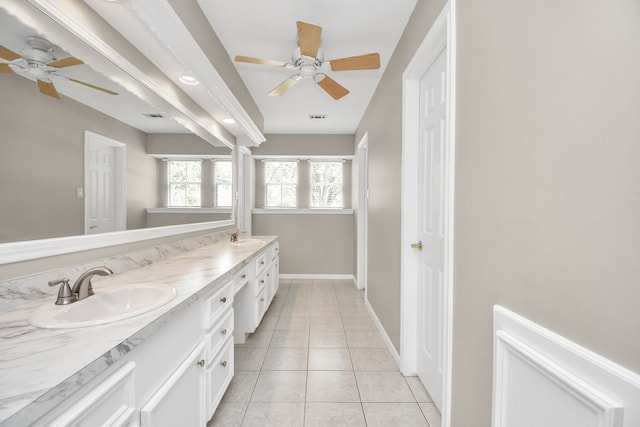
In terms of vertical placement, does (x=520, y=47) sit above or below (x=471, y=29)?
below

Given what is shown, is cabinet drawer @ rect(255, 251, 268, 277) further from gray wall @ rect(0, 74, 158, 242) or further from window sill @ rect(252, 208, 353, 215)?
window sill @ rect(252, 208, 353, 215)

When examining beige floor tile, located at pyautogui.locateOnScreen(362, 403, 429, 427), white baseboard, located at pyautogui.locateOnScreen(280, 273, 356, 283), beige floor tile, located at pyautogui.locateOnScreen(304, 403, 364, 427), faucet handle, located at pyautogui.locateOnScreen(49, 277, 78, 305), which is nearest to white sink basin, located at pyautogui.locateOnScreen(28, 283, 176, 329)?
faucet handle, located at pyautogui.locateOnScreen(49, 277, 78, 305)


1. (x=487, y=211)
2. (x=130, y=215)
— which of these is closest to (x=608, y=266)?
(x=487, y=211)

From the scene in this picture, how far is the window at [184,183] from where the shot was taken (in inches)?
83.9

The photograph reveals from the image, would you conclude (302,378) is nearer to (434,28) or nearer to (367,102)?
(434,28)

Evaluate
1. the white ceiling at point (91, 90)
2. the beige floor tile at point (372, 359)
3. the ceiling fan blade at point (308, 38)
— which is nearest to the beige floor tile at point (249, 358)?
the beige floor tile at point (372, 359)

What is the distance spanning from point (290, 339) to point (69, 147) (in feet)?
7.35

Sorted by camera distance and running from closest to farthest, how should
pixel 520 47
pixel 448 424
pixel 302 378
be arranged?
pixel 520 47 < pixel 448 424 < pixel 302 378

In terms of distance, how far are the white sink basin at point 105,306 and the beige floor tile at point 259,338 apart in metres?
1.57

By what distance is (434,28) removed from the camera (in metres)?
1.51

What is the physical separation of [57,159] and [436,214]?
1931mm

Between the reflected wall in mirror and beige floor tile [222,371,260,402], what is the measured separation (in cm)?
127

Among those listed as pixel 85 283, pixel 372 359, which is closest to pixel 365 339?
pixel 372 359

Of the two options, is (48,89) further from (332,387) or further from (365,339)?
(365,339)
